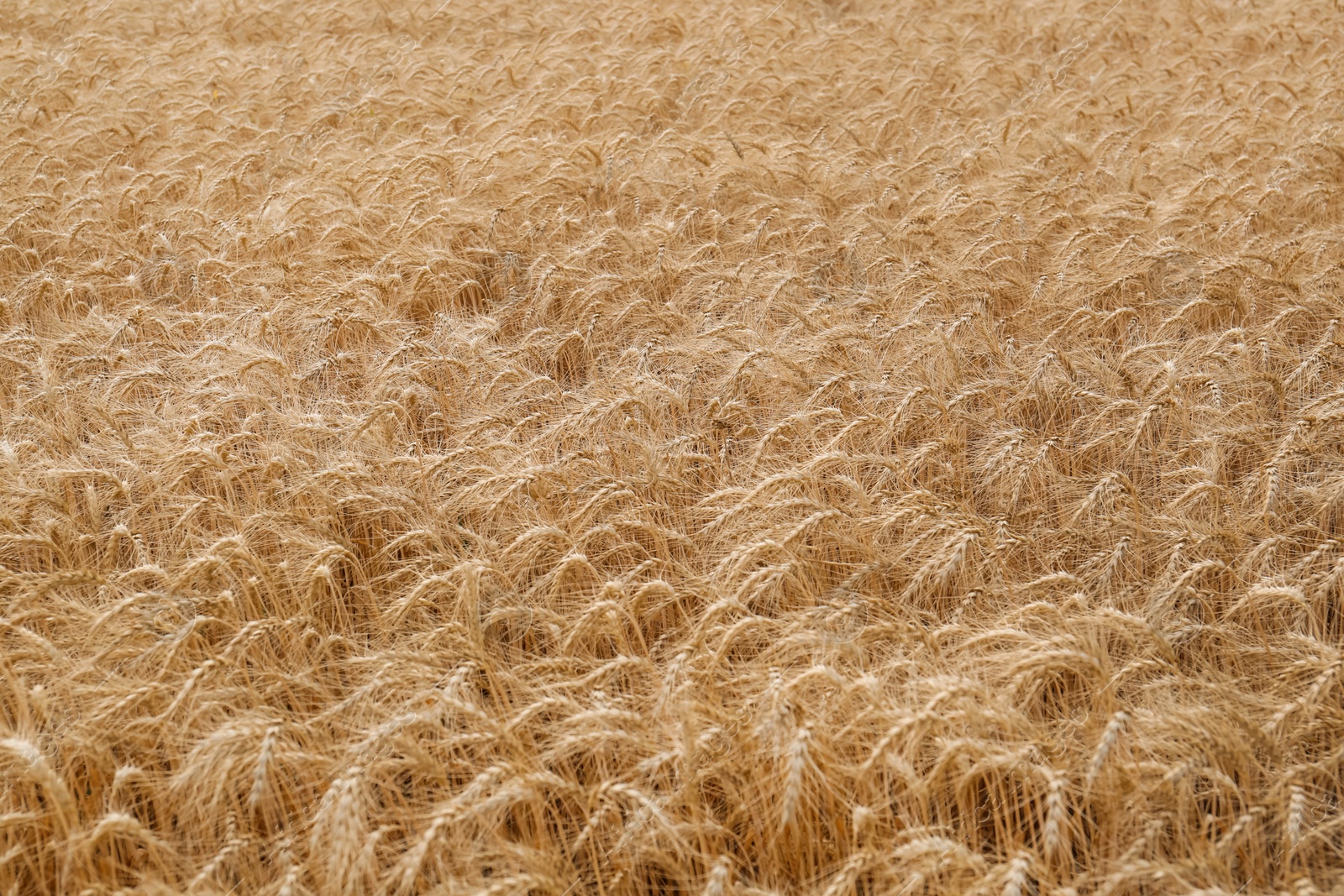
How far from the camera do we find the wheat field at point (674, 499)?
1.97 meters

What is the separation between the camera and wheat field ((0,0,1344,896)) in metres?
1.97

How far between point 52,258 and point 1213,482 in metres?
4.56

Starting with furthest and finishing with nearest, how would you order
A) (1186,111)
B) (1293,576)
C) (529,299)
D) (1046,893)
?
(1186,111) → (529,299) → (1293,576) → (1046,893)

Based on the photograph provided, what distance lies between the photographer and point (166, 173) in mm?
5113

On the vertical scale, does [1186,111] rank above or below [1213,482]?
above

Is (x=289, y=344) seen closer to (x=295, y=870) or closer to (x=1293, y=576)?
(x=295, y=870)

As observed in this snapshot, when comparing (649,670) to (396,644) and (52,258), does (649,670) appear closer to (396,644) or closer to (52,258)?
(396,644)

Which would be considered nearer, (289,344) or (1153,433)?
(1153,433)

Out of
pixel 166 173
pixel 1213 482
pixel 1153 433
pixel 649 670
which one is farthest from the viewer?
pixel 166 173

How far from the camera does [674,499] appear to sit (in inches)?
120

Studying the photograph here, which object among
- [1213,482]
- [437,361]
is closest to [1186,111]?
[1213,482]

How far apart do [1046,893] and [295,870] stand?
1353 millimetres

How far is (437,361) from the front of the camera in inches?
141

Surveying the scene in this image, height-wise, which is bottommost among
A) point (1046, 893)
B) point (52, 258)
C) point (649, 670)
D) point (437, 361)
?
point (1046, 893)
